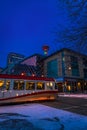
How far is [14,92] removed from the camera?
17109 mm

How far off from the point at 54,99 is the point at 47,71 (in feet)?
114

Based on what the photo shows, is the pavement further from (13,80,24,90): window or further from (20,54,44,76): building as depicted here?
(20,54,44,76): building

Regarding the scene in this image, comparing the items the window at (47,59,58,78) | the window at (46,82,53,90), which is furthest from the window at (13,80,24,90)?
the window at (47,59,58,78)

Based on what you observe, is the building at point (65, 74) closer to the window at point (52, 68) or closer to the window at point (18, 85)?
the window at point (52, 68)

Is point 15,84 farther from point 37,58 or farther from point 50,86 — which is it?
point 37,58

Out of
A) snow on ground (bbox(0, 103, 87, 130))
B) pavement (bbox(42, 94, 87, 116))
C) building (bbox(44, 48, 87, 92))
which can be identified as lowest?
pavement (bbox(42, 94, 87, 116))

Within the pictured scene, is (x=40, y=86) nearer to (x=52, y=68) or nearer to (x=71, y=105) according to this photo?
(x=71, y=105)

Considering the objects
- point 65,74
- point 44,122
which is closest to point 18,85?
point 44,122

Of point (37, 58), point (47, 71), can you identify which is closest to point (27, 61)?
point (37, 58)

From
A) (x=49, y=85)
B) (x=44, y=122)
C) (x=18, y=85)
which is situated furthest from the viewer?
(x=49, y=85)

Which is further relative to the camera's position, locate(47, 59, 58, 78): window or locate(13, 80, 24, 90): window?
locate(47, 59, 58, 78): window

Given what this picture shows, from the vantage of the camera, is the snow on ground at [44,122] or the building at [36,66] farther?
the building at [36,66]

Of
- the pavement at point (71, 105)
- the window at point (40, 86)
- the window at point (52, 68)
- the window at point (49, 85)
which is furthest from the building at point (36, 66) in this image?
the pavement at point (71, 105)

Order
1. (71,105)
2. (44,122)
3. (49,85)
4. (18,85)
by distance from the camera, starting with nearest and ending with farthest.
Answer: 1. (44,122)
2. (71,105)
3. (18,85)
4. (49,85)
